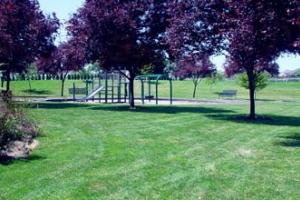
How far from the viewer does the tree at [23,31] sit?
2577cm

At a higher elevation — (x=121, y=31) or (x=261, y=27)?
(x=121, y=31)

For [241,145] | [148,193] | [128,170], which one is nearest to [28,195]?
[148,193]

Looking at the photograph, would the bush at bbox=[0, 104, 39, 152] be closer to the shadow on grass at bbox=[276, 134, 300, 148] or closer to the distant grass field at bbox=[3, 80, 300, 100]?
the shadow on grass at bbox=[276, 134, 300, 148]

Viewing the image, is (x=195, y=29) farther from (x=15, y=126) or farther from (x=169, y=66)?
(x=169, y=66)

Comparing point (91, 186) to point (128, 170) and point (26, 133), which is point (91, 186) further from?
point (26, 133)

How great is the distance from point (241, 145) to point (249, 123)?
6.33 meters

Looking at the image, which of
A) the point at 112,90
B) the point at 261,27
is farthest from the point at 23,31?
the point at 261,27

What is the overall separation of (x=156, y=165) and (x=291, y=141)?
17.5 feet

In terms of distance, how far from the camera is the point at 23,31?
90.0ft

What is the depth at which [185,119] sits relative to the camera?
20000mm

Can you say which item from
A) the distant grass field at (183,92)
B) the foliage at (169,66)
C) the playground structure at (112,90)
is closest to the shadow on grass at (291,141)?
the foliage at (169,66)

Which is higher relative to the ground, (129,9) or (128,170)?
(129,9)

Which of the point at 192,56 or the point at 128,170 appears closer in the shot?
the point at 128,170

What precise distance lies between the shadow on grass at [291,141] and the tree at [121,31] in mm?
12224
